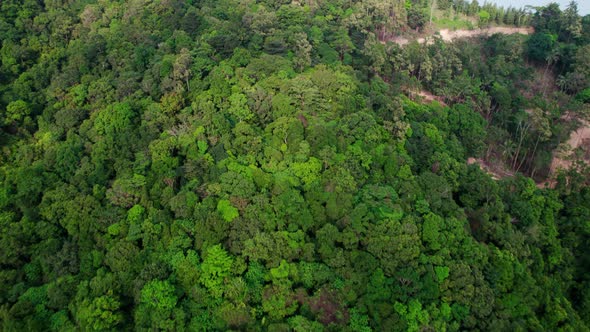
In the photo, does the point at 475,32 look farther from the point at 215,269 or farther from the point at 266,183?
the point at 215,269

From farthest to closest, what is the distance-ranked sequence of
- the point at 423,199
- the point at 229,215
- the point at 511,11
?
the point at 511,11 < the point at 423,199 < the point at 229,215

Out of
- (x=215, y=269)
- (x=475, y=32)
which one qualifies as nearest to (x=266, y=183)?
(x=215, y=269)

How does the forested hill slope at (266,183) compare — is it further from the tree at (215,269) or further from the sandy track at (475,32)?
the sandy track at (475,32)

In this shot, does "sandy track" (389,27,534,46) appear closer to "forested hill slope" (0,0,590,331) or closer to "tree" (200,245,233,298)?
"forested hill slope" (0,0,590,331)

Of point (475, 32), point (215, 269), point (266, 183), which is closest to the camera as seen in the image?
point (215, 269)

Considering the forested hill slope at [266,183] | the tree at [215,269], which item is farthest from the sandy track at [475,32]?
the tree at [215,269]

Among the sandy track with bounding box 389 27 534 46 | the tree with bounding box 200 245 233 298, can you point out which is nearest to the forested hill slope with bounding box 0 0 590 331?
the tree with bounding box 200 245 233 298

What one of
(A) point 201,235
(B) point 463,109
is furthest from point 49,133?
(B) point 463,109

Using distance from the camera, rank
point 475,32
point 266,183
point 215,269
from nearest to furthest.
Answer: point 215,269 → point 266,183 → point 475,32

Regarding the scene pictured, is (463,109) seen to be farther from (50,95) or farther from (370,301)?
(50,95)
